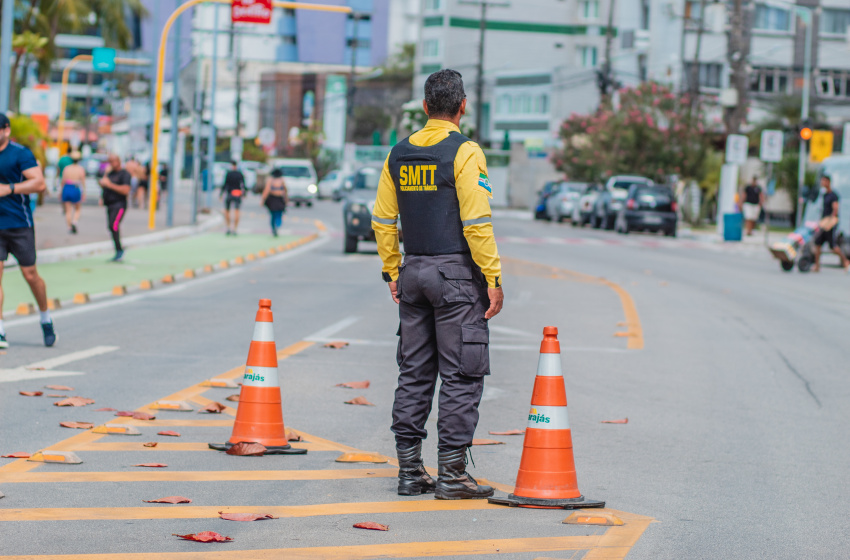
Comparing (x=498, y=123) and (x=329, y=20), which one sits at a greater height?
(x=329, y=20)

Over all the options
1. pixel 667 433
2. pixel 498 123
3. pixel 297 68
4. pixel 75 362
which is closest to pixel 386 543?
pixel 667 433

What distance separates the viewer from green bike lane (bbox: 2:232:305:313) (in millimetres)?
17172

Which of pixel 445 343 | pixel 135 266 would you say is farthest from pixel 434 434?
pixel 135 266

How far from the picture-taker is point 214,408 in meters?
8.34

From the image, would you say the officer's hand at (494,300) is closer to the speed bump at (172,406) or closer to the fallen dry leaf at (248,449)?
the fallen dry leaf at (248,449)

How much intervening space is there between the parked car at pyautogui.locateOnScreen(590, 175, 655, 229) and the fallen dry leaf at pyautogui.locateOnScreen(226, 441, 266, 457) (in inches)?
1439

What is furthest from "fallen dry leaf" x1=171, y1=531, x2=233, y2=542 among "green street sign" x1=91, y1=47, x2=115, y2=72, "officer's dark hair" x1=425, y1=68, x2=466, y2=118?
"green street sign" x1=91, y1=47, x2=115, y2=72

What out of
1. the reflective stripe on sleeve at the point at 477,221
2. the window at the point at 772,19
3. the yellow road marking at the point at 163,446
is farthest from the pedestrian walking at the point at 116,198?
the window at the point at 772,19

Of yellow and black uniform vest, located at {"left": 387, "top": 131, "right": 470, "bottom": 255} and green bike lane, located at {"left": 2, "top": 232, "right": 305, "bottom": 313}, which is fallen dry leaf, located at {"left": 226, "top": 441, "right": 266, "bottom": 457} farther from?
green bike lane, located at {"left": 2, "top": 232, "right": 305, "bottom": 313}

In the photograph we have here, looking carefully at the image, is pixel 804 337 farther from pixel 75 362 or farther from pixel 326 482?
pixel 326 482

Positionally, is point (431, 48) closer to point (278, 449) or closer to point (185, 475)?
point (278, 449)

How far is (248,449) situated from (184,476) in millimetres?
635

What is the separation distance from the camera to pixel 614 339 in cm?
1339

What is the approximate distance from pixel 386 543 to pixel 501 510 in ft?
2.66
